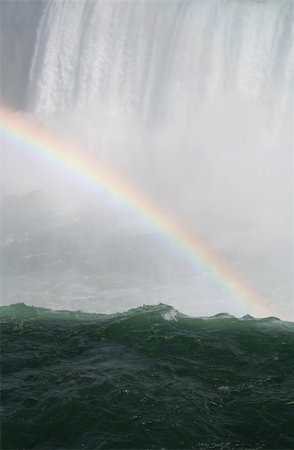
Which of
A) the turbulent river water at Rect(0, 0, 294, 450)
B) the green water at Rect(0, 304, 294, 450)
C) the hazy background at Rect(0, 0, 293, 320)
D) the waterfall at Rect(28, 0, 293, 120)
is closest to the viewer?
the green water at Rect(0, 304, 294, 450)

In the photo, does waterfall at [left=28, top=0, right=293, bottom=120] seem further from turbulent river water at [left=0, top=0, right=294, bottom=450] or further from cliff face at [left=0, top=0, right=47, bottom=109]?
cliff face at [left=0, top=0, right=47, bottom=109]

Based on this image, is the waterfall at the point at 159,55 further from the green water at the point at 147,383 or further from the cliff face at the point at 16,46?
the green water at the point at 147,383

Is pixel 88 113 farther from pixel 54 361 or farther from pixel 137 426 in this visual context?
pixel 137 426

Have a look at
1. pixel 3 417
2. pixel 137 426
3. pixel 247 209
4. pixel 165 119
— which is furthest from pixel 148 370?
pixel 165 119

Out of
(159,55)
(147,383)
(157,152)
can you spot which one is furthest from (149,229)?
(147,383)

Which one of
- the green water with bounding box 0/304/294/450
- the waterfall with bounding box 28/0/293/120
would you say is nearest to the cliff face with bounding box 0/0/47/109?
the waterfall with bounding box 28/0/293/120

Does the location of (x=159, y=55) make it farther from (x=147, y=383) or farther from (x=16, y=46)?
(x=147, y=383)
